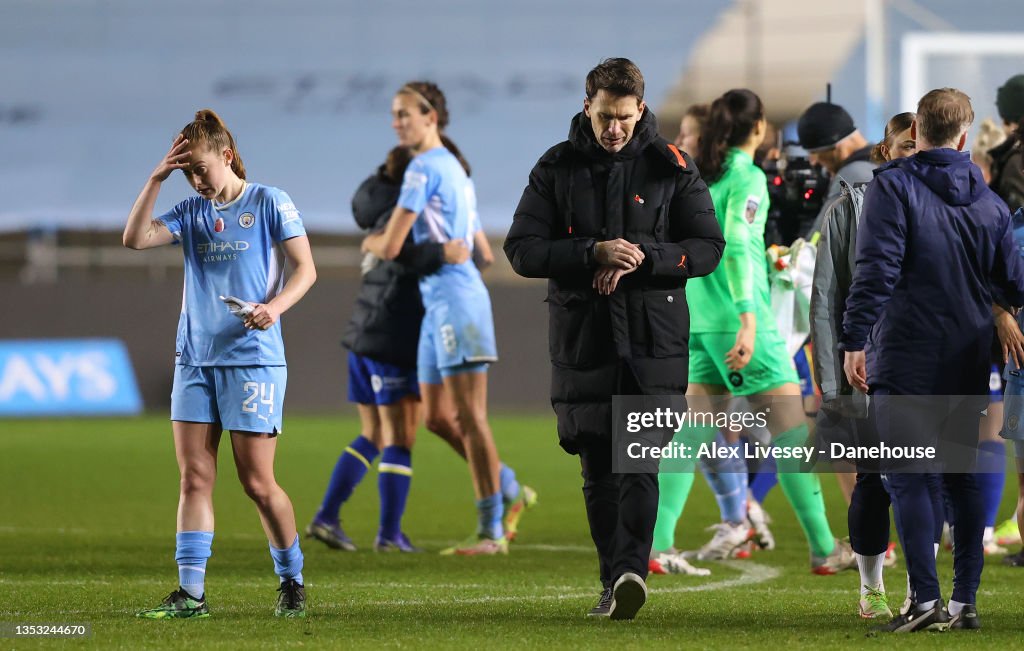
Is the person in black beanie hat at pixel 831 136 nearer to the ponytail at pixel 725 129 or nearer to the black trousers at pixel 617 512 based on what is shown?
the ponytail at pixel 725 129

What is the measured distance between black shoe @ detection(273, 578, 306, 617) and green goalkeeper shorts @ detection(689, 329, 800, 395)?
7.33 ft

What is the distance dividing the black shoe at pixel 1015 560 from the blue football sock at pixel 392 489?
109 inches

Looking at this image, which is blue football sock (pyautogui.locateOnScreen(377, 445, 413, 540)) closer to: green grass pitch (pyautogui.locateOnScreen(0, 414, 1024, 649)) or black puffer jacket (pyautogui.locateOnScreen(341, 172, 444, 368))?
green grass pitch (pyautogui.locateOnScreen(0, 414, 1024, 649))

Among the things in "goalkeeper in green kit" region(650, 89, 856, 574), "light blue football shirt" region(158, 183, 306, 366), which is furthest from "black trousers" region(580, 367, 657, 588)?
"goalkeeper in green kit" region(650, 89, 856, 574)

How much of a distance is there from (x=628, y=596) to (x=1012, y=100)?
10.9ft

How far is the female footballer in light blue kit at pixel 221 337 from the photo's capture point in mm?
5020

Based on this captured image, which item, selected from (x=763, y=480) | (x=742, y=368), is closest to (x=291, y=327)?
(x=763, y=480)

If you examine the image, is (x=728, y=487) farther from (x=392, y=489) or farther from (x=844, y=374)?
(x=844, y=374)

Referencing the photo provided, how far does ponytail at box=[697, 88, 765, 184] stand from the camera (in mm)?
6688

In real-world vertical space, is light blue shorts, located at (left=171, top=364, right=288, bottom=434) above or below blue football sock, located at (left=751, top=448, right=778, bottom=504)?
above

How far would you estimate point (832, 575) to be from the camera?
6.54 m

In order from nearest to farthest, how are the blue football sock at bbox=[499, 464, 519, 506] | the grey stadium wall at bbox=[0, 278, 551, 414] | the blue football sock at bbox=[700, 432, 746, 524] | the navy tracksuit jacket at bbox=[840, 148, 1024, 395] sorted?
the navy tracksuit jacket at bbox=[840, 148, 1024, 395] → the blue football sock at bbox=[700, 432, 746, 524] → the blue football sock at bbox=[499, 464, 519, 506] → the grey stadium wall at bbox=[0, 278, 551, 414]

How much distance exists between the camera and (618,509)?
5.12 metres

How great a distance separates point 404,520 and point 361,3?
15.4 m
